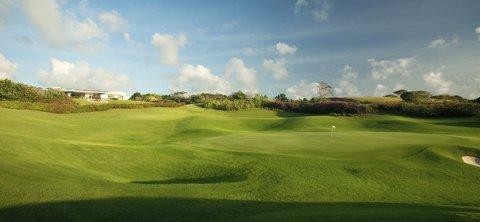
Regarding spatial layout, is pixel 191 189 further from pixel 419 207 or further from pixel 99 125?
pixel 99 125

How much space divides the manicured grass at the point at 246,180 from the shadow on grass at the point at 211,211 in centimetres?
3

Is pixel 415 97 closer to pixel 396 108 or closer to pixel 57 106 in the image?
pixel 396 108

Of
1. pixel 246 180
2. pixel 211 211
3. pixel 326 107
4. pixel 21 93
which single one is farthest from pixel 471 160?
pixel 21 93

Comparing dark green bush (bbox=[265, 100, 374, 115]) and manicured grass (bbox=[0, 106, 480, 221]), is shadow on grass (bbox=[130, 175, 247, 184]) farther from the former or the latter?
dark green bush (bbox=[265, 100, 374, 115])

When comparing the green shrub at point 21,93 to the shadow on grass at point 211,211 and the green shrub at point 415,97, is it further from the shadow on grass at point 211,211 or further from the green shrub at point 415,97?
the green shrub at point 415,97

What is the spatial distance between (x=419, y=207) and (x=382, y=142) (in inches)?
467

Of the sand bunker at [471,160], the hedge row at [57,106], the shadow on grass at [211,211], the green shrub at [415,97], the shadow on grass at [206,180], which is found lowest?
the shadow on grass at [206,180]

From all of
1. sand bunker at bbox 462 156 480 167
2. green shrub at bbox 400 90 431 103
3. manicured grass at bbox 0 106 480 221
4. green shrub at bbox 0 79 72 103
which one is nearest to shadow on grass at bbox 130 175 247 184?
manicured grass at bbox 0 106 480 221

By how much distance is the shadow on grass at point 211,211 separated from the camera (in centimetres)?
1212

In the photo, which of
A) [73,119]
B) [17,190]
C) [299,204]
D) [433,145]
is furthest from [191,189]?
[73,119]

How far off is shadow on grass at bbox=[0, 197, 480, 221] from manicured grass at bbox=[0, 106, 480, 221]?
1.1 inches

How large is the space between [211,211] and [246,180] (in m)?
5.46

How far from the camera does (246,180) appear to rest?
18.7 meters

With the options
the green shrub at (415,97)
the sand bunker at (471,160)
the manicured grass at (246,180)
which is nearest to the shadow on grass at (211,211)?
the manicured grass at (246,180)
